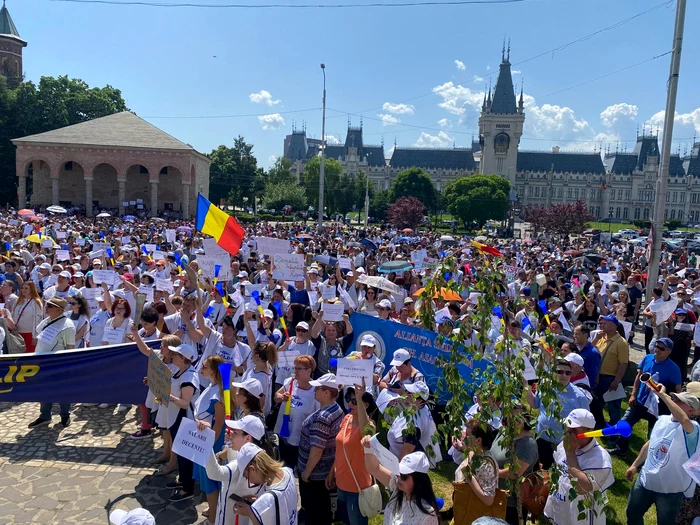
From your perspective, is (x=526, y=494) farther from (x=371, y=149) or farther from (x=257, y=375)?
(x=371, y=149)

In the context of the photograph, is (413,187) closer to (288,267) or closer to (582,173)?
(582,173)

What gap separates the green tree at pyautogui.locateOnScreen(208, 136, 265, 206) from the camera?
7431cm

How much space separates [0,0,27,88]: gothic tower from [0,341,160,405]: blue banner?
78182mm

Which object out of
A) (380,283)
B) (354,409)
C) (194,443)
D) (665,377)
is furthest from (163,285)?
(665,377)

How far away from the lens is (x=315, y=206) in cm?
9006

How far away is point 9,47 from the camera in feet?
238

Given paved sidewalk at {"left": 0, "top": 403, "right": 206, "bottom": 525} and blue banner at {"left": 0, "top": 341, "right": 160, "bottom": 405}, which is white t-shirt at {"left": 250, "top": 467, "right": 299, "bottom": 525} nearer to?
paved sidewalk at {"left": 0, "top": 403, "right": 206, "bottom": 525}

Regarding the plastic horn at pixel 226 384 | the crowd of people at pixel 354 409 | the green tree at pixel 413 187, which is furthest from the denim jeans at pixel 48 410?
the green tree at pixel 413 187

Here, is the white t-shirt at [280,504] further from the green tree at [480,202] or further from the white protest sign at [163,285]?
the green tree at [480,202]

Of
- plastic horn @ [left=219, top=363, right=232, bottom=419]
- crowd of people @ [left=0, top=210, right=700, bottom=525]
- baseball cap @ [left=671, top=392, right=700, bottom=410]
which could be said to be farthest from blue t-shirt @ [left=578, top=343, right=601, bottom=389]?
plastic horn @ [left=219, top=363, right=232, bottom=419]

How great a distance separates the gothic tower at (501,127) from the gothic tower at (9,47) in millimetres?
86567

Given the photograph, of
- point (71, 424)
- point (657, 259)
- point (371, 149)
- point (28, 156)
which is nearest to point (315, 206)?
point (28, 156)

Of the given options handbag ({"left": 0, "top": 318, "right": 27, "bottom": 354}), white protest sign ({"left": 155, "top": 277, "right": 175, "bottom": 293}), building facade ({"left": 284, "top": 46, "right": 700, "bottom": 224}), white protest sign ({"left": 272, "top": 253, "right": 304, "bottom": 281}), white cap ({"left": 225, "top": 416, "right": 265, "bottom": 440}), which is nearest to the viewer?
white cap ({"left": 225, "top": 416, "right": 265, "bottom": 440})

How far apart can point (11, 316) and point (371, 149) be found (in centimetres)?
14025
